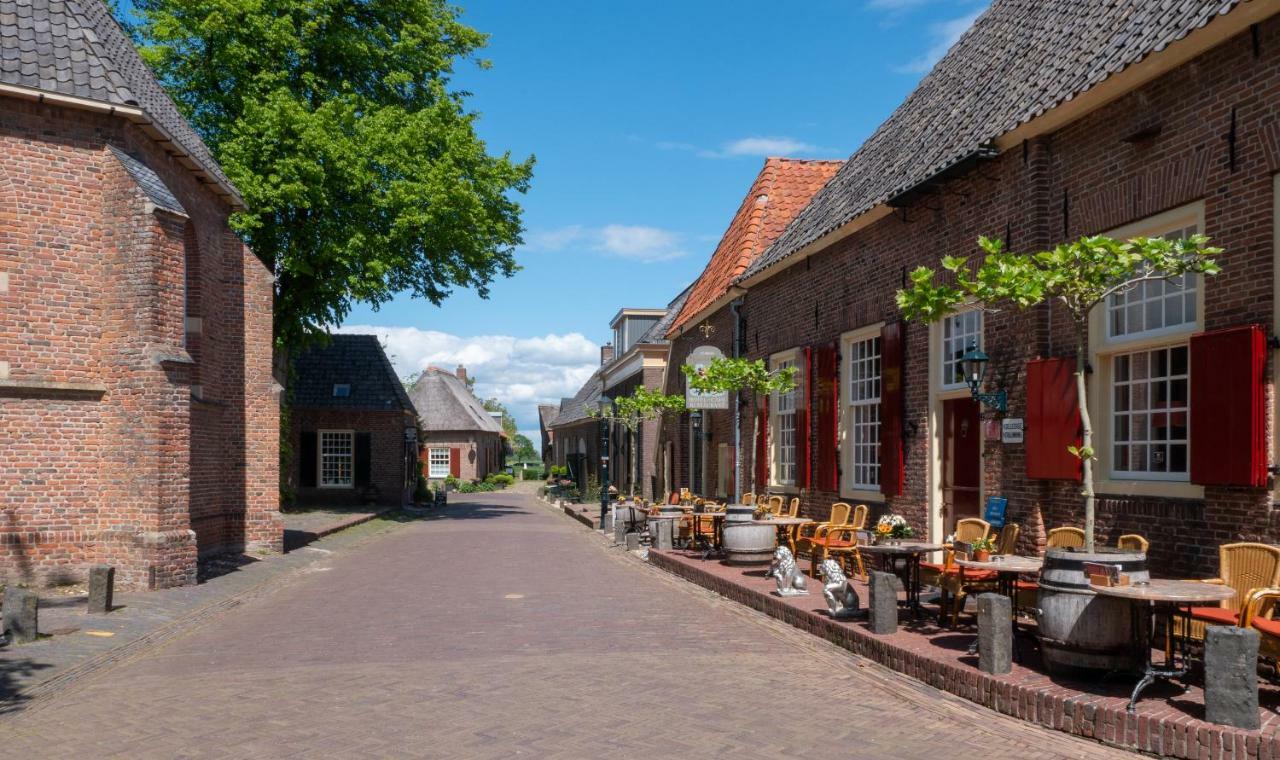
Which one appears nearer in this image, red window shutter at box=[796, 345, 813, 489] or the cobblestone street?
the cobblestone street

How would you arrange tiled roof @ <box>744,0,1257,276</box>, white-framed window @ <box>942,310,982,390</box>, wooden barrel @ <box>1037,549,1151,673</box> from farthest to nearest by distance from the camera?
white-framed window @ <box>942,310,982,390</box>, tiled roof @ <box>744,0,1257,276</box>, wooden barrel @ <box>1037,549,1151,673</box>

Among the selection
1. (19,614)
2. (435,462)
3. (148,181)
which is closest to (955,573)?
(19,614)

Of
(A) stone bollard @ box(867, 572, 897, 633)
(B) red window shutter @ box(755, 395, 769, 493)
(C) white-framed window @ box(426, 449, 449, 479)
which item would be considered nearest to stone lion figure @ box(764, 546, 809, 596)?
(A) stone bollard @ box(867, 572, 897, 633)

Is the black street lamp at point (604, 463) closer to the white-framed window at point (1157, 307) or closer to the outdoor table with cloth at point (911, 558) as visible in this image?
the outdoor table with cloth at point (911, 558)

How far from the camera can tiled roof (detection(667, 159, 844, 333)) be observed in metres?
20.7

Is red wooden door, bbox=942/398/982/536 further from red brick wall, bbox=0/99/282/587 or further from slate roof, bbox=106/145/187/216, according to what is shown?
slate roof, bbox=106/145/187/216

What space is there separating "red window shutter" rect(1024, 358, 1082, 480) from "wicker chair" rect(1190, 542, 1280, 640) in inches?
88.3

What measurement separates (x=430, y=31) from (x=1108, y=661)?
23.9 meters

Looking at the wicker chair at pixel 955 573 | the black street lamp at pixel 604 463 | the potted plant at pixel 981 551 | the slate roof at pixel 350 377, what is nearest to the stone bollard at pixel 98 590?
the wicker chair at pixel 955 573

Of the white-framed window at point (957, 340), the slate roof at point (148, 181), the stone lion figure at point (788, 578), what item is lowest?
the stone lion figure at point (788, 578)

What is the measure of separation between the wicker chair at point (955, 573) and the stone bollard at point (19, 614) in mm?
8164

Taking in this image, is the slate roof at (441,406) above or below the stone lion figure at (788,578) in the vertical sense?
above

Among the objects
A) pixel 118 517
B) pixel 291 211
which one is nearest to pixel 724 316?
pixel 291 211

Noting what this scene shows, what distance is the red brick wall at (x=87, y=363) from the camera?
41.7 ft
